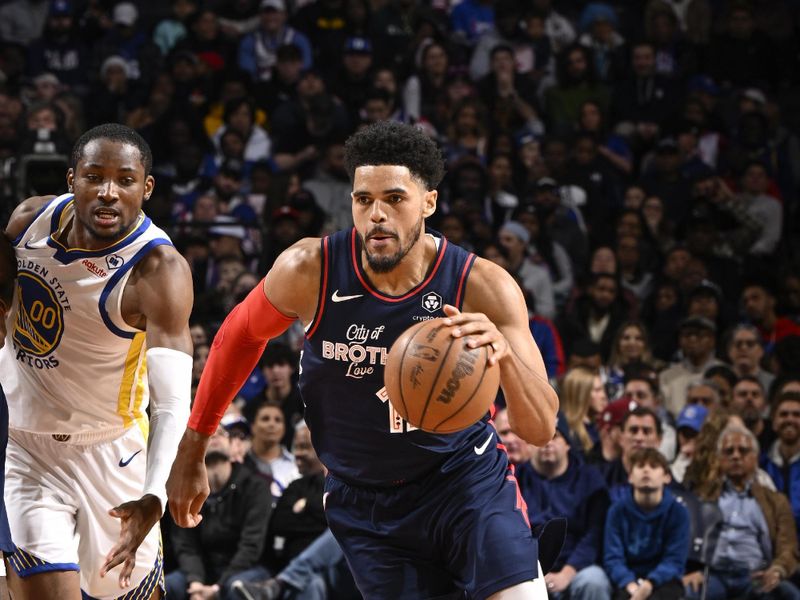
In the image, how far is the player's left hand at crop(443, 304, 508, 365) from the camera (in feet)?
12.0

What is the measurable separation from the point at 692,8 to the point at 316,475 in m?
8.21

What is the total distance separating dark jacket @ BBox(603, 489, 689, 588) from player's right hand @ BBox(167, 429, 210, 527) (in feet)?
12.0

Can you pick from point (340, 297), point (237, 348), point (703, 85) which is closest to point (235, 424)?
point (237, 348)

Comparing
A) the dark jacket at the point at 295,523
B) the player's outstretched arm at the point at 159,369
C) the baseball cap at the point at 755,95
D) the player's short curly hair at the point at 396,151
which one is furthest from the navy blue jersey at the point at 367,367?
the baseball cap at the point at 755,95

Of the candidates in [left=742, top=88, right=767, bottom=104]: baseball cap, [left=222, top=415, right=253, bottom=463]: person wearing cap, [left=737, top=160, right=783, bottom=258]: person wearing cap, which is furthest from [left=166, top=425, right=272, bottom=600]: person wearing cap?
[left=742, top=88, right=767, bottom=104]: baseball cap

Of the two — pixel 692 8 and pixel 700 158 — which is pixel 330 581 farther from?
pixel 692 8

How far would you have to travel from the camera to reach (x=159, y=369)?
169 inches

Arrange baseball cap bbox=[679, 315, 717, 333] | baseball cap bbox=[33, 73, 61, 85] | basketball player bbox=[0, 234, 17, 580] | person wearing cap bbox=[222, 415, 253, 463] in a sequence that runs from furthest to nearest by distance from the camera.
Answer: baseball cap bbox=[33, 73, 61, 85], baseball cap bbox=[679, 315, 717, 333], person wearing cap bbox=[222, 415, 253, 463], basketball player bbox=[0, 234, 17, 580]

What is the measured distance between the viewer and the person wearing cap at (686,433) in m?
8.26

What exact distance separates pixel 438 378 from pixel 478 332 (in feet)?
0.60

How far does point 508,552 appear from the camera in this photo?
403cm

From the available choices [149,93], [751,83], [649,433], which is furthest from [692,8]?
[649,433]

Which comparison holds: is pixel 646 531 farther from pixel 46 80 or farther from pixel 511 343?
pixel 46 80

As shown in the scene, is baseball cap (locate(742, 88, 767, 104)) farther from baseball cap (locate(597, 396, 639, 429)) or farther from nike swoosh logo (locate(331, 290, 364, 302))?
nike swoosh logo (locate(331, 290, 364, 302))
